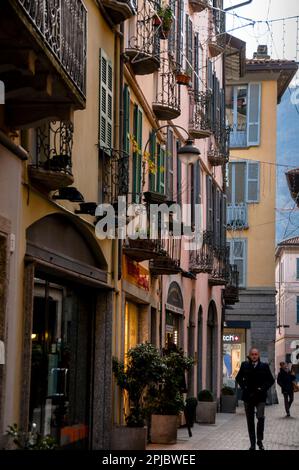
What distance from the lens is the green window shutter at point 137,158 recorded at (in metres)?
19.2

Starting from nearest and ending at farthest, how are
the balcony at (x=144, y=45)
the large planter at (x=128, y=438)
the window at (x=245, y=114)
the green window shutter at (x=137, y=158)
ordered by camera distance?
the large planter at (x=128, y=438)
the balcony at (x=144, y=45)
the green window shutter at (x=137, y=158)
the window at (x=245, y=114)

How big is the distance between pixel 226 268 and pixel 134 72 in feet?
49.0

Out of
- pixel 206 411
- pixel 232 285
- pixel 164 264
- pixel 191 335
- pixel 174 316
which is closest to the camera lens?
pixel 164 264

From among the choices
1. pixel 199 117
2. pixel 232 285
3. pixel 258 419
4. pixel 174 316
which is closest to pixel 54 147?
pixel 258 419

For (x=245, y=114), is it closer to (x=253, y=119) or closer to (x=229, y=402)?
(x=253, y=119)

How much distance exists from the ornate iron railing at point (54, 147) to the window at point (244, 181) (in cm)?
3183

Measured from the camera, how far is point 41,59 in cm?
960

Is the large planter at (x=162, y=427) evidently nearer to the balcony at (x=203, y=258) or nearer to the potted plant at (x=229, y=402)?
the balcony at (x=203, y=258)

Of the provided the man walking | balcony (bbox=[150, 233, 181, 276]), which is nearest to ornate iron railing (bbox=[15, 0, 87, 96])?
the man walking

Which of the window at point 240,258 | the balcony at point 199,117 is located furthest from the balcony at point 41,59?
the window at point 240,258

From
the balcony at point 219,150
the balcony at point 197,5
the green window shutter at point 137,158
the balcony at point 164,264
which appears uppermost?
the balcony at point 197,5

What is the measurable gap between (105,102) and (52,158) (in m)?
4.44

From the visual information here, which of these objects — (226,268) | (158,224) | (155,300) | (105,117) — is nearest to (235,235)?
(226,268)

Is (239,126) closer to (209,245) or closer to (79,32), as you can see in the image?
(209,245)
